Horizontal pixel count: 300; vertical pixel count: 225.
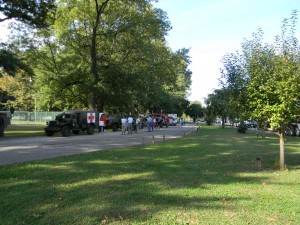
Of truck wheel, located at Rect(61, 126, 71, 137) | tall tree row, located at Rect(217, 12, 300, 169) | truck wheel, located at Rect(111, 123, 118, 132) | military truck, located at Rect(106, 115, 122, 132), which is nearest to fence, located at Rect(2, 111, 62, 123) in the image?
military truck, located at Rect(106, 115, 122, 132)

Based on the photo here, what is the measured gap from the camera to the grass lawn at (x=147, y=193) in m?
5.85

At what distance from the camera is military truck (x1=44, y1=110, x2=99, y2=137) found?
27.8 m

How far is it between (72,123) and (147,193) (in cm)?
2228

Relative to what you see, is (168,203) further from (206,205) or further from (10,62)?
(10,62)

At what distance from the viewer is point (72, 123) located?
28.8m

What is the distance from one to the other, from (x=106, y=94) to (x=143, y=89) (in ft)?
14.1

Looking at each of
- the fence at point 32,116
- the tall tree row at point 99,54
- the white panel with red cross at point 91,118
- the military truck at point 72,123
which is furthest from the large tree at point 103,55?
the fence at point 32,116

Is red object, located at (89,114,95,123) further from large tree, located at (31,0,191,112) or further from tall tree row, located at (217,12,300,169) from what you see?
tall tree row, located at (217,12,300,169)

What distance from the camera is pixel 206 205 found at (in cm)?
651

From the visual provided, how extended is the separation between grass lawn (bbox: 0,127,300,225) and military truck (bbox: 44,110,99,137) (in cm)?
1614

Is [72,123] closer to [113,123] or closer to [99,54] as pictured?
[113,123]

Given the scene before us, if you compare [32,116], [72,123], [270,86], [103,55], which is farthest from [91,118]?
[32,116]

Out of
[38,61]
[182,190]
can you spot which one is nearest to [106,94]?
[38,61]

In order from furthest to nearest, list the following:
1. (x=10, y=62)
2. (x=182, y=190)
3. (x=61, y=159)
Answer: (x=10, y=62), (x=61, y=159), (x=182, y=190)
